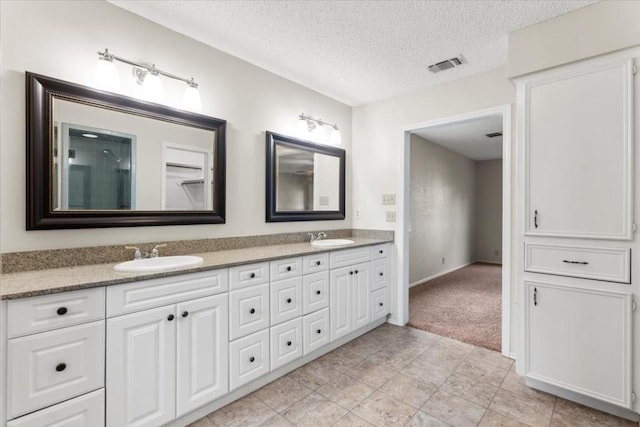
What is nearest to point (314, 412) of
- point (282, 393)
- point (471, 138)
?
point (282, 393)

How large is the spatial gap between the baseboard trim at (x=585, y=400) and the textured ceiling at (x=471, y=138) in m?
2.72

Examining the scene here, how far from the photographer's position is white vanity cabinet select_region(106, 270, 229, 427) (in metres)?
1.48

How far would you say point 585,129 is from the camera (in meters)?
1.92

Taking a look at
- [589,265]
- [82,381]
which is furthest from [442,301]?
[82,381]

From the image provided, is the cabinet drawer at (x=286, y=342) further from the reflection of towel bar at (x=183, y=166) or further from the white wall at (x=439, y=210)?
the white wall at (x=439, y=210)

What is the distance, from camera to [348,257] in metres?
2.78

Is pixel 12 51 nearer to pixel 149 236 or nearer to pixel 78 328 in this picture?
pixel 149 236

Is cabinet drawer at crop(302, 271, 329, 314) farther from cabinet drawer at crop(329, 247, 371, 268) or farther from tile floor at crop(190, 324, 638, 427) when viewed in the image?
tile floor at crop(190, 324, 638, 427)

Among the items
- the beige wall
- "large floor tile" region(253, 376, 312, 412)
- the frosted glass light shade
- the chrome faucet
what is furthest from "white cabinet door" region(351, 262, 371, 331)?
the frosted glass light shade

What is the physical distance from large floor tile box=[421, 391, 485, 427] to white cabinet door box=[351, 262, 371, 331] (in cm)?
95

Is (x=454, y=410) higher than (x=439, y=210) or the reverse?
the reverse

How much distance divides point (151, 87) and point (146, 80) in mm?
53

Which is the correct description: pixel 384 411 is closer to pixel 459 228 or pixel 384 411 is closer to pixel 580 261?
pixel 580 261

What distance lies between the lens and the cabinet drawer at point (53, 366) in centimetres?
123
